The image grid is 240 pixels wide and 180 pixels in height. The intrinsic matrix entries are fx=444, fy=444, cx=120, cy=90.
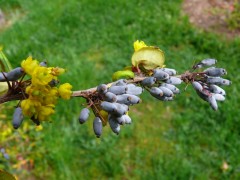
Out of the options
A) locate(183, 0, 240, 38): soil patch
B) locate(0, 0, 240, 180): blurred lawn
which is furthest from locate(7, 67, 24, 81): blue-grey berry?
locate(183, 0, 240, 38): soil patch

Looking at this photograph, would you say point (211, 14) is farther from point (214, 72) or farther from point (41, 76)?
point (41, 76)

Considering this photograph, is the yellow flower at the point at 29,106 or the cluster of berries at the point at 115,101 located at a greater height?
the yellow flower at the point at 29,106

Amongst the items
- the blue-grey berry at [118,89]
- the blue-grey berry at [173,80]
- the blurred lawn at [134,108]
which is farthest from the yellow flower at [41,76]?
the blurred lawn at [134,108]

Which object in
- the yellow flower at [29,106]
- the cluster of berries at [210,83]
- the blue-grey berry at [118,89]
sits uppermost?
the yellow flower at [29,106]

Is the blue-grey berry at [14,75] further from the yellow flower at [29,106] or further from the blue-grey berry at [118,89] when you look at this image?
the blue-grey berry at [118,89]

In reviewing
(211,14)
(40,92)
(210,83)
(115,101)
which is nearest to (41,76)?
(40,92)

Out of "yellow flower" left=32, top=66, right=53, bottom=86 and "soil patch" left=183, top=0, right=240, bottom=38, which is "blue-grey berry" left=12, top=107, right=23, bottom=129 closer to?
"yellow flower" left=32, top=66, right=53, bottom=86

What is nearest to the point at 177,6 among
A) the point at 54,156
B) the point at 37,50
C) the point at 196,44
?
the point at 196,44
